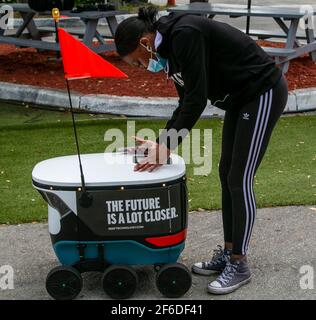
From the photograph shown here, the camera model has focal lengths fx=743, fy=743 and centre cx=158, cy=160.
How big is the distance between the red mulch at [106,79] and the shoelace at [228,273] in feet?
15.8

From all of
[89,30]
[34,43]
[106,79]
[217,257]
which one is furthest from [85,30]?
[217,257]

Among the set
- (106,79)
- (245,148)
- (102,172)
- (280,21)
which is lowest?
(106,79)

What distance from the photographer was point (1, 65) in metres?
10.7

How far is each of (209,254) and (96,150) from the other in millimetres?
2581

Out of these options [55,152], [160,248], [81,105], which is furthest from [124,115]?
[160,248]

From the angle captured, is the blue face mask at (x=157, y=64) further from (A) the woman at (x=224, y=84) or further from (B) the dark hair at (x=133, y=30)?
(B) the dark hair at (x=133, y=30)

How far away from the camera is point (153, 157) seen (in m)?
3.82

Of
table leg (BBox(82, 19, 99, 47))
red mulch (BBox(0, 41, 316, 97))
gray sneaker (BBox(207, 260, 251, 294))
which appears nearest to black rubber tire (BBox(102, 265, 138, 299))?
gray sneaker (BBox(207, 260, 251, 294))

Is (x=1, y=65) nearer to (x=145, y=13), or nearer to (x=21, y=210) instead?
(x=21, y=210)

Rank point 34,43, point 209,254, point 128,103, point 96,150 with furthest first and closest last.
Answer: point 34,43 → point 128,103 → point 96,150 → point 209,254

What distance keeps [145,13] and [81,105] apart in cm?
495

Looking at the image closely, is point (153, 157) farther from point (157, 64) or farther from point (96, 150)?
point (96, 150)

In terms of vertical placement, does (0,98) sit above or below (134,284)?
below

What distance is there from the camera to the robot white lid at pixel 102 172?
374 centimetres
